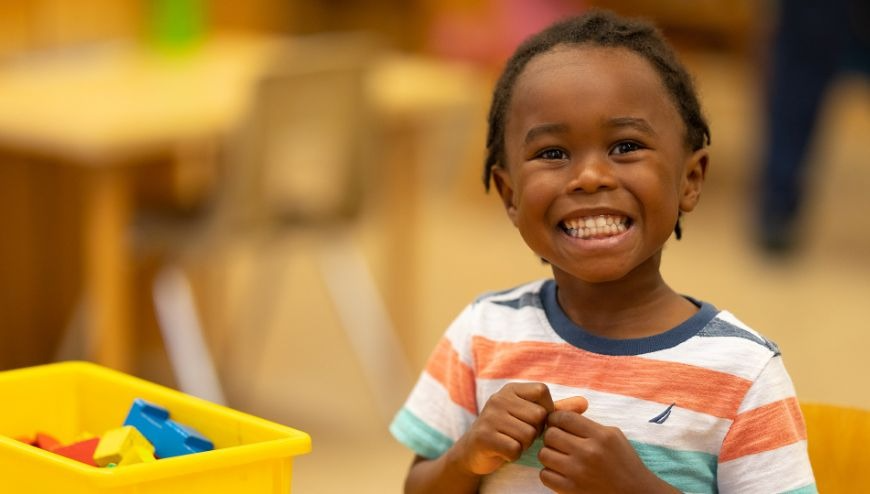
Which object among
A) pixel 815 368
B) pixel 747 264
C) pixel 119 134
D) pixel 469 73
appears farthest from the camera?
→ pixel 469 73

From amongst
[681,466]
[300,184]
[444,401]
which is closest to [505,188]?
[444,401]

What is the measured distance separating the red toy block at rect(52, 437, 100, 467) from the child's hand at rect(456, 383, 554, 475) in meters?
0.33

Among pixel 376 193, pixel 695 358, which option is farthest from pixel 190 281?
pixel 695 358

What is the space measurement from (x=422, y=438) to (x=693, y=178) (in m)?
0.34

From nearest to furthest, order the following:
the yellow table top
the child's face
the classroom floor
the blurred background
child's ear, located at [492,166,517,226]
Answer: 1. the child's face
2. child's ear, located at [492,166,517,226]
3. the yellow table top
4. the blurred background
5. the classroom floor

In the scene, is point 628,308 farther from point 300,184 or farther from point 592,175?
point 300,184

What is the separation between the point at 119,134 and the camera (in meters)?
3.35

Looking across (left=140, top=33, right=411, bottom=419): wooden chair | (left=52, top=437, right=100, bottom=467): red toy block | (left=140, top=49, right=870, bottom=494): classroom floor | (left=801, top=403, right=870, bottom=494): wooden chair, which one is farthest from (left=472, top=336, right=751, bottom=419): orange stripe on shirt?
(left=140, top=33, right=411, bottom=419): wooden chair

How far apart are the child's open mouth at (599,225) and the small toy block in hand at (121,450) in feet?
1.34

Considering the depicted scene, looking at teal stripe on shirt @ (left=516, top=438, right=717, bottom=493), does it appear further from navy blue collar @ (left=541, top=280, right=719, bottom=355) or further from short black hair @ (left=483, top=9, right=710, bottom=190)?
short black hair @ (left=483, top=9, right=710, bottom=190)

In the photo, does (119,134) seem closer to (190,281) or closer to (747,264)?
(190,281)

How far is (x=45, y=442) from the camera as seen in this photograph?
4.42 feet

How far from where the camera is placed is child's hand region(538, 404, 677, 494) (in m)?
1.19

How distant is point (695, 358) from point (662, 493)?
0.40 feet
